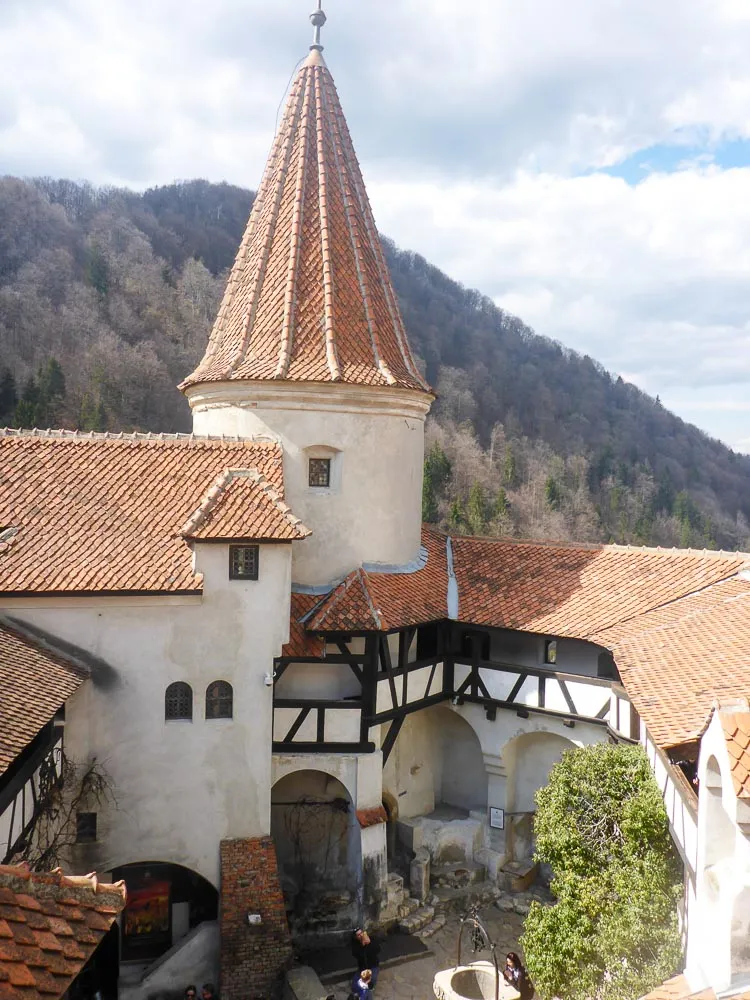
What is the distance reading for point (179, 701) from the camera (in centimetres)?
1485

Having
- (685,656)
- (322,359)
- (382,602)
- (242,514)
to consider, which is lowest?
(685,656)

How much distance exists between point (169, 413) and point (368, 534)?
42294 mm

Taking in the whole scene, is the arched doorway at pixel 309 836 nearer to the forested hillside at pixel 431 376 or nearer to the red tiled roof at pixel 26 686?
the red tiled roof at pixel 26 686

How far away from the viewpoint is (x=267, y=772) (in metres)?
15.1

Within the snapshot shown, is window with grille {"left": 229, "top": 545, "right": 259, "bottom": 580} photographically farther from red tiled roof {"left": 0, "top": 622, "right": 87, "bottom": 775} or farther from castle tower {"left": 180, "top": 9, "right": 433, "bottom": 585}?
red tiled roof {"left": 0, "top": 622, "right": 87, "bottom": 775}

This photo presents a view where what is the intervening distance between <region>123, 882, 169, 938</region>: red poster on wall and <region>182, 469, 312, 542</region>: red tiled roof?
7.18 meters

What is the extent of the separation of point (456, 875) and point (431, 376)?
222 feet

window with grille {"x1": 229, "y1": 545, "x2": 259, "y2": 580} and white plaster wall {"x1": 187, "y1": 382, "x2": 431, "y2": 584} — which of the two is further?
white plaster wall {"x1": 187, "y1": 382, "x2": 431, "y2": 584}

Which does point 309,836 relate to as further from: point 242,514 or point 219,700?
point 242,514

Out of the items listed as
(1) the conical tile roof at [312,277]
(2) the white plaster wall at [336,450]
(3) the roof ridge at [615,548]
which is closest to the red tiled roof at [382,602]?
(2) the white plaster wall at [336,450]

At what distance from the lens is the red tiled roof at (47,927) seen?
18.4ft

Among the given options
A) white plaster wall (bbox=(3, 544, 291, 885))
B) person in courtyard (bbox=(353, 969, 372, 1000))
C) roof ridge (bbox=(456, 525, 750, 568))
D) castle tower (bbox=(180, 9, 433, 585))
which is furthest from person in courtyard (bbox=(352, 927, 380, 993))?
roof ridge (bbox=(456, 525, 750, 568))

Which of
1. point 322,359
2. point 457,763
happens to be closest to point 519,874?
point 457,763

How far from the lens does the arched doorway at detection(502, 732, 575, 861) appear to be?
18.4m
